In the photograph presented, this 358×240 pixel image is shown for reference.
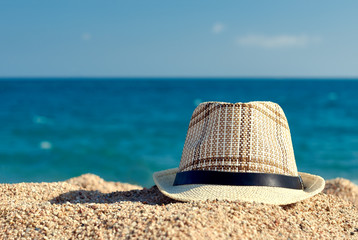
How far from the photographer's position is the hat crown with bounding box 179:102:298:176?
3.03 meters

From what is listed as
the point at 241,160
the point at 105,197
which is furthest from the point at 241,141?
the point at 105,197

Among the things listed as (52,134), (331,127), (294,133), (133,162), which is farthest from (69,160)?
(331,127)

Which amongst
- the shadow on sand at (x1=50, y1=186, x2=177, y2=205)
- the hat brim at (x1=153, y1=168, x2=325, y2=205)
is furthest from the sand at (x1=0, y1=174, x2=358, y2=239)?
the shadow on sand at (x1=50, y1=186, x2=177, y2=205)

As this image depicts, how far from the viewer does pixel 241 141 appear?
10.2ft

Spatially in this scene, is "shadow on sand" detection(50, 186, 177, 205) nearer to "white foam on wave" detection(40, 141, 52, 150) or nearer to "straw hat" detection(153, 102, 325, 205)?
"straw hat" detection(153, 102, 325, 205)

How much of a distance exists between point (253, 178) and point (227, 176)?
19 centimetres

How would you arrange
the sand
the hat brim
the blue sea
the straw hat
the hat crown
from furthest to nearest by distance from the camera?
the blue sea
the hat crown
the straw hat
the hat brim
the sand

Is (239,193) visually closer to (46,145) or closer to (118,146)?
(118,146)

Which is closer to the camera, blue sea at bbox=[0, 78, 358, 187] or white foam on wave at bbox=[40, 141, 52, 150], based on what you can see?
blue sea at bbox=[0, 78, 358, 187]

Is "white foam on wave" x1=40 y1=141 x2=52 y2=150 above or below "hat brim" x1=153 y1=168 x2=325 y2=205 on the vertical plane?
above

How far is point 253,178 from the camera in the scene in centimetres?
292

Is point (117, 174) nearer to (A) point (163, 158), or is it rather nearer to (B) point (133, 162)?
(B) point (133, 162)

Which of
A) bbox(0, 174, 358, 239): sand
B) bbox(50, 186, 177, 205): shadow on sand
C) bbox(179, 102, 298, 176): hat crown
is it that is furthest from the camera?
bbox(50, 186, 177, 205): shadow on sand

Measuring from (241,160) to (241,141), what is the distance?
0.17 metres
